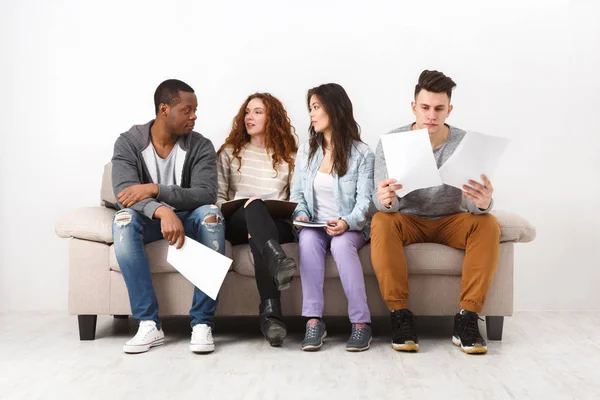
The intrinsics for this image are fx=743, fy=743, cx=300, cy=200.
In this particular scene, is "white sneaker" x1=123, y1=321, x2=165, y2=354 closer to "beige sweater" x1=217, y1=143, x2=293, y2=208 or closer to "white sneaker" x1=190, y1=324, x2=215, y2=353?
"white sneaker" x1=190, y1=324, x2=215, y2=353

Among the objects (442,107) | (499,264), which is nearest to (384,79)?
(442,107)

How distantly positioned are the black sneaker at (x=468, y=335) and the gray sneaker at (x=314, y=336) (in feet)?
1.59

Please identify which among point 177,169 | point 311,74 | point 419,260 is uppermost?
point 311,74

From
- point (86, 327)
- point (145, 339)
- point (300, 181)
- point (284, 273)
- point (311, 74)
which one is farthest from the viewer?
point (311, 74)

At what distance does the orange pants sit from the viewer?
2.66 meters

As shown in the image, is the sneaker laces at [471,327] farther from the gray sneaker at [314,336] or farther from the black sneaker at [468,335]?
the gray sneaker at [314,336]

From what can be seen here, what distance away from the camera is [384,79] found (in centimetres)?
360

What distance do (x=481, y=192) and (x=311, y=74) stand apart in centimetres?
128

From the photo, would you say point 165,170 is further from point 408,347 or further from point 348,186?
point 408,347

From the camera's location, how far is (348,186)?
2.87 meters

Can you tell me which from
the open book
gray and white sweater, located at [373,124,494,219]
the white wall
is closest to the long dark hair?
gray and white sweater, located at [373,124,494,219]

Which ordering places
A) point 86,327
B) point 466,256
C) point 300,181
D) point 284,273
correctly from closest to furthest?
point 284,273
point 466,256
point 86,327
point 300,181

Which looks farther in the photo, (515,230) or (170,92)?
(170,92)

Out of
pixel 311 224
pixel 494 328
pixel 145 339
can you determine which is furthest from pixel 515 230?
pixel 145 339
